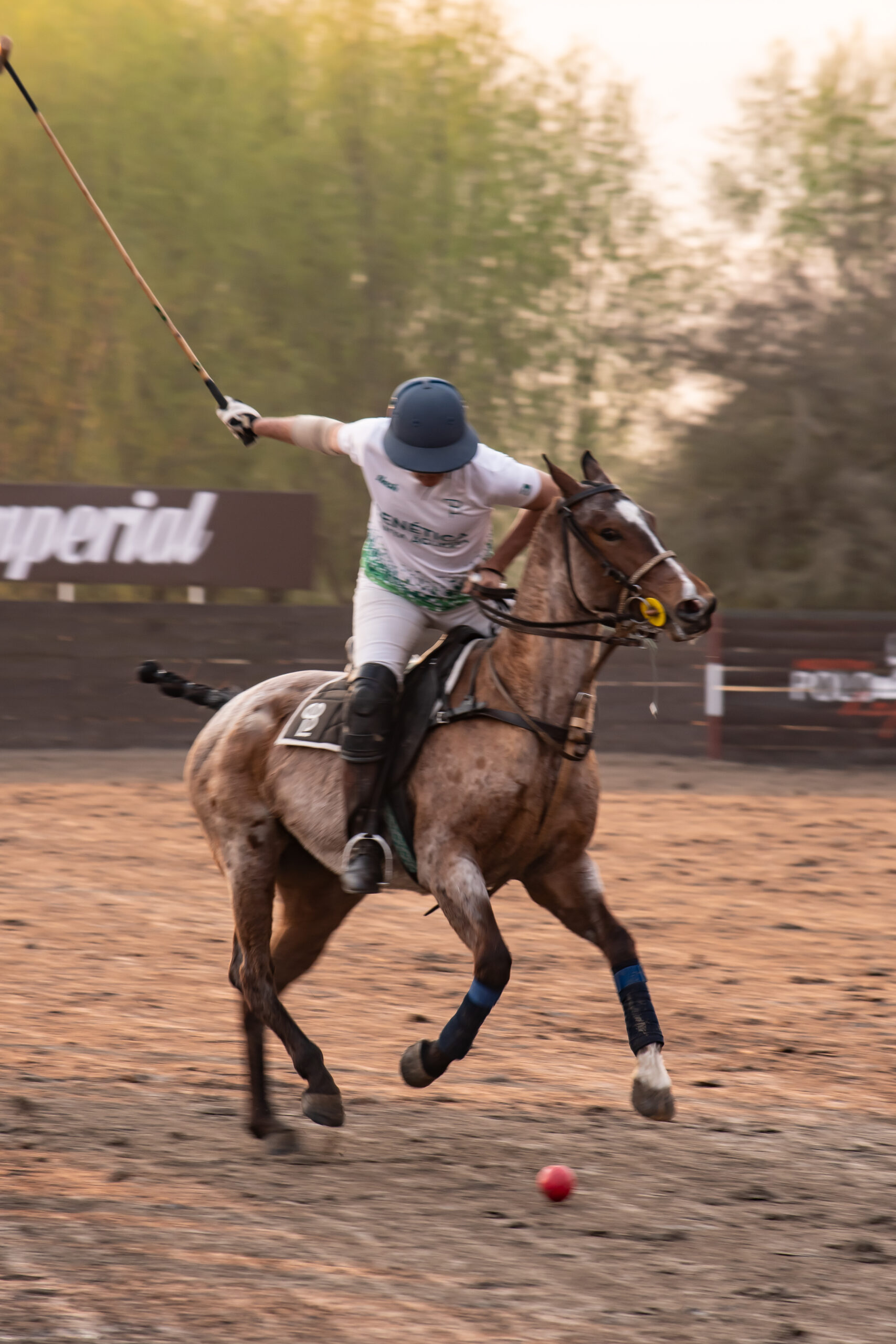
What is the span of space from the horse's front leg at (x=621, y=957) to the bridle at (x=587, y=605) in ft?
2.59

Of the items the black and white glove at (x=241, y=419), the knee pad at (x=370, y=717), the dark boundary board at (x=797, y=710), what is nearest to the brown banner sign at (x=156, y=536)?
the dark boundary board at (x=797, y=710)

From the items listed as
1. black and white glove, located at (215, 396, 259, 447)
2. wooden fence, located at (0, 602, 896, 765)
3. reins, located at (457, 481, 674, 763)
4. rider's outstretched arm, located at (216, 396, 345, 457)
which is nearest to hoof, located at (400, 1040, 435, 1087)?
reins, located at (457, 481, 674, 763)

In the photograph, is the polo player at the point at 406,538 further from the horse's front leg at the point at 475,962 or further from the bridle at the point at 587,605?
the horse's front leg at the point at 475,962

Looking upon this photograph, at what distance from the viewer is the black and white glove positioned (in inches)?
232

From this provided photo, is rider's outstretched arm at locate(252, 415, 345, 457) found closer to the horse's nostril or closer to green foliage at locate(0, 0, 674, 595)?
the horse's nostril

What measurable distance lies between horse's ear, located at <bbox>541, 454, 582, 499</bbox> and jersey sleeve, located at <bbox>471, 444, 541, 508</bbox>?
120 millimetres

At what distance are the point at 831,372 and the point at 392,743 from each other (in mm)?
Result: 18027

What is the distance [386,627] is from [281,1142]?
187 cm

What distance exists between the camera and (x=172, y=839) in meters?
12.2

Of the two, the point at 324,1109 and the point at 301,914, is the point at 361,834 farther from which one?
the point at 324,1109

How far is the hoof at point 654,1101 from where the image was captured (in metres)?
5.00

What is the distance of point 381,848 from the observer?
533 centimetres

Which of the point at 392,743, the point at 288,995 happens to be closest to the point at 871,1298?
the point at 392,743

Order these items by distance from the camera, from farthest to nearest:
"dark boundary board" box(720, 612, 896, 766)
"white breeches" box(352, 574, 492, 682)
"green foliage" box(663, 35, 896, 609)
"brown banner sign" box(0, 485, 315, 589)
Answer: "green foliage" box(663, 35, 896, 609) → "brown banner sign" box(0, 485, 315, 589) → "dark boundary board" box(720, 612, 896, 766) → "white breeches" box(352, 574, 492, 682)
